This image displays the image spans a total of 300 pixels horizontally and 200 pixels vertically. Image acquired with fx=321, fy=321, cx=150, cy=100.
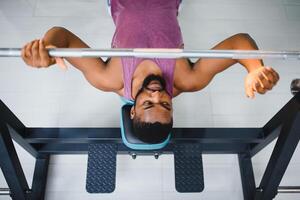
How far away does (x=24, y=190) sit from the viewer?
1236 mm

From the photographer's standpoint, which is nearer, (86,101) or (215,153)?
(215,153)

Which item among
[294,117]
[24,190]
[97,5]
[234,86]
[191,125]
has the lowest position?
[24,190]

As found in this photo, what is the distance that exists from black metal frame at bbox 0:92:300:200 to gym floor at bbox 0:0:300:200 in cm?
6

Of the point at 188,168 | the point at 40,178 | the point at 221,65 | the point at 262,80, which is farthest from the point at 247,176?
the point at 40,178

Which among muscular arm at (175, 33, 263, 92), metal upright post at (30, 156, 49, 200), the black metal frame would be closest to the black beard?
muscular arm at (175, 33, 263, 92)

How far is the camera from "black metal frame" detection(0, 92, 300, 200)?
112cm

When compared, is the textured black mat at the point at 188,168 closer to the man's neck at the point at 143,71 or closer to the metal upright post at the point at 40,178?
the man's neck at the point at 143,71

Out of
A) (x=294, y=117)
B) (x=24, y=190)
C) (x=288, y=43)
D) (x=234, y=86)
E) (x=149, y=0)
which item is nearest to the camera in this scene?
(x=294, y=117)

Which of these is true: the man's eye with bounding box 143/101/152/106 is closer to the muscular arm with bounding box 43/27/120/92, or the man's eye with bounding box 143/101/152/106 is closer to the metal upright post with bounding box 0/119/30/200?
the muscular arm with bounding box 43/27/120/92

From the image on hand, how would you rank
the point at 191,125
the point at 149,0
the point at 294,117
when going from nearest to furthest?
the point at 294,117
the point at 149,0
the point at 191,125

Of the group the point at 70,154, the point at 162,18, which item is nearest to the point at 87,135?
the point at 70,154

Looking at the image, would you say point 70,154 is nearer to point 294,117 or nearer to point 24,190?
point 24,190

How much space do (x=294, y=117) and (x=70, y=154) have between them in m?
0.99

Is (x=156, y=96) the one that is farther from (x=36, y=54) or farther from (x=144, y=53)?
(x=36, y=54)
